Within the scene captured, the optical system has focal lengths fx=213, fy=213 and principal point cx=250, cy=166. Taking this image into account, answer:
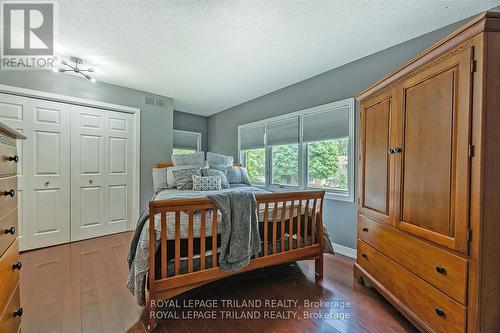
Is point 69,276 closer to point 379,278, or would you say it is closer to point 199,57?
point 199,57

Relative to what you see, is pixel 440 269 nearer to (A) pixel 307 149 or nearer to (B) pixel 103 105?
(A) pixel 307 149

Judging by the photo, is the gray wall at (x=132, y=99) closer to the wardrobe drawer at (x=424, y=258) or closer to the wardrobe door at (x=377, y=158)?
the wardrobe door at (x=377, y=158)

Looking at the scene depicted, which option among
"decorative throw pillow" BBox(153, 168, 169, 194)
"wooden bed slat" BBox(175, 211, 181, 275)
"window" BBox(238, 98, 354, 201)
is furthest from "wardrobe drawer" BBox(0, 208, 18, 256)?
"window" BBox(238, 98, 354, 201)

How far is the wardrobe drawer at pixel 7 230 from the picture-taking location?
87 centimetres

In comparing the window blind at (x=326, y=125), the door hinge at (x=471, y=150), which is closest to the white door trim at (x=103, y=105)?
the window blind at (x=326, y=125)

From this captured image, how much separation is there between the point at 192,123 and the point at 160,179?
93.4 inches

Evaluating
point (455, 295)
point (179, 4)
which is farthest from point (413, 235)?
point (179, 4)

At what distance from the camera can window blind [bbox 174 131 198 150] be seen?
4.95 metres

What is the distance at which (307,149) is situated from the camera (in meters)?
3.31

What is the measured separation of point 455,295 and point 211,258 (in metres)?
1.50

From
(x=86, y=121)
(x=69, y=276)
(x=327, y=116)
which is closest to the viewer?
(x=69, y=276)

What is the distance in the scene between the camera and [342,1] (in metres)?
1.69

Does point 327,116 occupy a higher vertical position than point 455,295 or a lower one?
higher

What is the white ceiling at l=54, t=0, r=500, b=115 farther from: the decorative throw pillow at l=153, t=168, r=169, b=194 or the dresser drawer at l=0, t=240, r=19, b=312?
the dresser drawer at l=0, t=240, r=19, b=312
